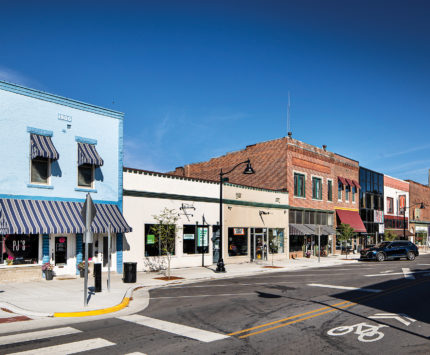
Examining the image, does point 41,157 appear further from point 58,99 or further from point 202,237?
point 202,237

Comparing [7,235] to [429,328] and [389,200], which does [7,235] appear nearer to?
[429,328]

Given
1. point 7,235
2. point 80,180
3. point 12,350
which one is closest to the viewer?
point 12,350

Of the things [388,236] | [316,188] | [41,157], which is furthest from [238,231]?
[388,236]

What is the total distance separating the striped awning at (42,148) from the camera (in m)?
19.6

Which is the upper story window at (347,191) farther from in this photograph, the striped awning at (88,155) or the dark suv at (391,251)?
the striped awning at (88,155)

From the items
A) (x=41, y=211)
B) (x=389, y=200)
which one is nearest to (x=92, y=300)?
(x=41, y=211)

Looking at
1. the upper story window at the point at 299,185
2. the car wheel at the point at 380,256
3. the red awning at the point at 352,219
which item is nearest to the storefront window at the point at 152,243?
the upper story window at the point at 299,185

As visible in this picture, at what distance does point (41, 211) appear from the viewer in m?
19.5

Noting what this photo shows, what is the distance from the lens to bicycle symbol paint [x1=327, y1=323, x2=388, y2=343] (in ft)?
31.6

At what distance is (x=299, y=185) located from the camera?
40594 mm

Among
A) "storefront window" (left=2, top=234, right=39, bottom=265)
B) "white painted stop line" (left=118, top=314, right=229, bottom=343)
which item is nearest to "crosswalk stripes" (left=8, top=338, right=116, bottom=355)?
"white painted stop line" (left=118, top=314, right=229, bottom=343)

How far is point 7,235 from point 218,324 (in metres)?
12.6

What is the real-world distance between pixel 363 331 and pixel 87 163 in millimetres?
16297

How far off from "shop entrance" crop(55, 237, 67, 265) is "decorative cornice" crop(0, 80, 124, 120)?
6.97 meters
